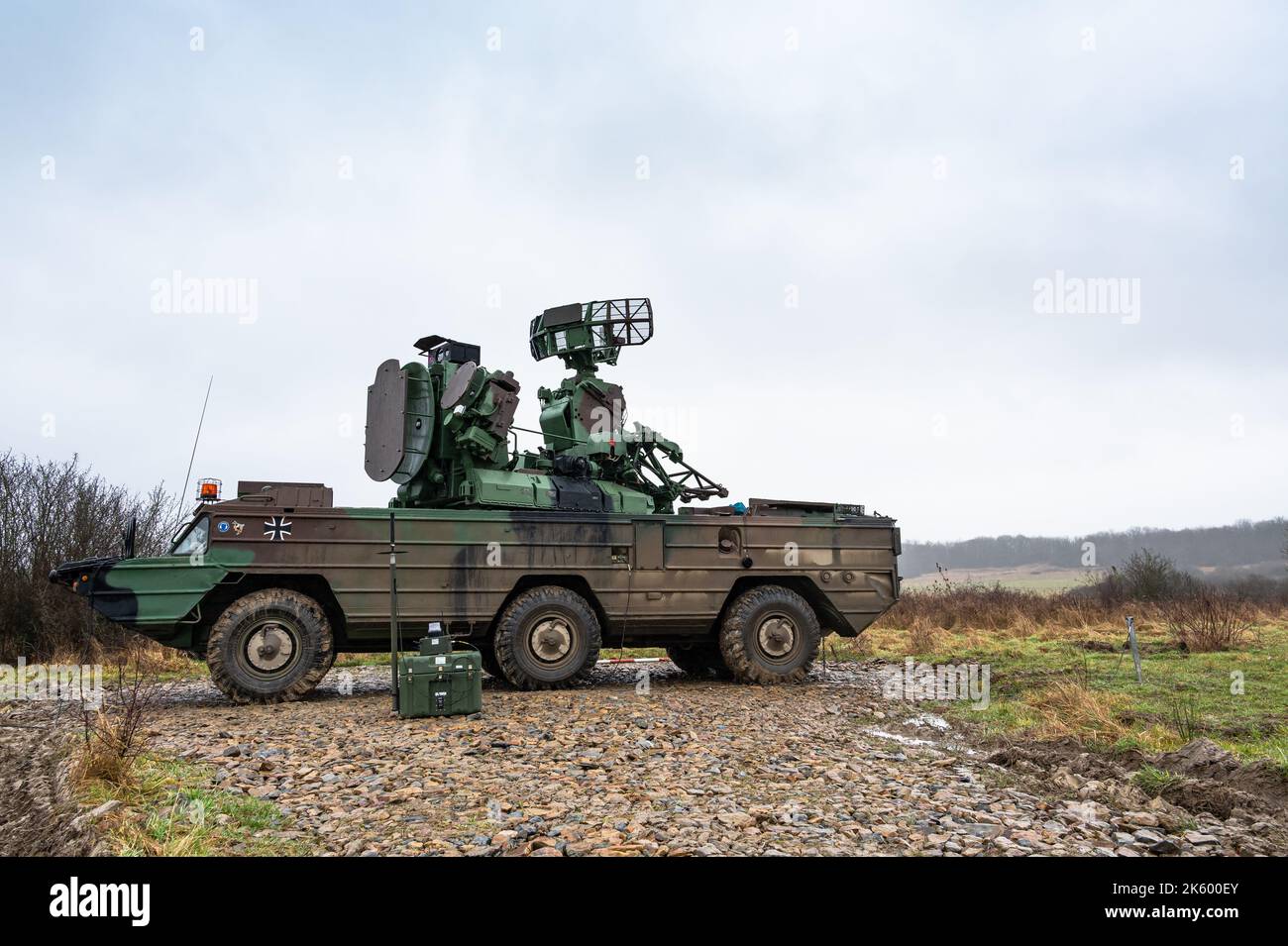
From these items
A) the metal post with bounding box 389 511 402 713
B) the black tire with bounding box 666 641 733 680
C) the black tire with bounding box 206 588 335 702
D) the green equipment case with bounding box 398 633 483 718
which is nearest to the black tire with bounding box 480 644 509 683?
the metal post with bounding box 389 511 402 713

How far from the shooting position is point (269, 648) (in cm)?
978

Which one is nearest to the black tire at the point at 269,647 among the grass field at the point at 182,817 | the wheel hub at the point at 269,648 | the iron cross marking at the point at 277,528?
the wheel hub at the point at 269,648

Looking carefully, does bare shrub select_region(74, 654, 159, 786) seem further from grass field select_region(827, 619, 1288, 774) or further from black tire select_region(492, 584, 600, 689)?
grass field select_region(827, 619, 1288, 774)

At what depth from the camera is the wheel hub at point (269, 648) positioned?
9.73 metres

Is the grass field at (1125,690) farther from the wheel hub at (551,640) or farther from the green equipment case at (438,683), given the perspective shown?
the green equipment case at (438,683)

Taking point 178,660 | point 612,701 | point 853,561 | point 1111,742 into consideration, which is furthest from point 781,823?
point 178,660

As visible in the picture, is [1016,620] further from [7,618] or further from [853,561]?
[7,618]

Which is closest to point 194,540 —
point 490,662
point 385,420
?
point 385,420

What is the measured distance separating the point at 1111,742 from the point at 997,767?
1519 millimetres

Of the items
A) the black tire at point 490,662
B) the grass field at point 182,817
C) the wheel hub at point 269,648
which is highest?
the wheel hub at point 269,648

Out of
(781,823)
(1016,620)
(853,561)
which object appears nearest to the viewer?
(781,823)

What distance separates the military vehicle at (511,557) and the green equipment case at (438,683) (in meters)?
1.76

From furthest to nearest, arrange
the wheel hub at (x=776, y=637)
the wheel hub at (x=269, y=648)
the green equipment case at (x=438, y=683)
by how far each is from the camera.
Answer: the wheel hub at (x=776, y=637) → the wheel hub at (x=269, y=648) → the green equipment case at (x=438, y=683)

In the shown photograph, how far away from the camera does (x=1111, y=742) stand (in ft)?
25.8
